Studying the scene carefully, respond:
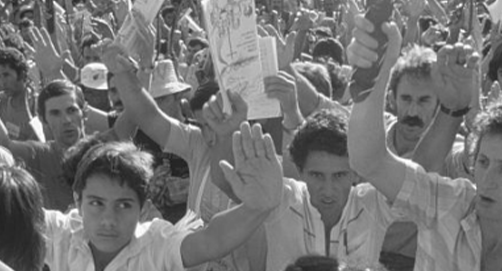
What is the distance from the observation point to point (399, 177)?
2.71m

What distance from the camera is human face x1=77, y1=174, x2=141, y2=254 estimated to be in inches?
115

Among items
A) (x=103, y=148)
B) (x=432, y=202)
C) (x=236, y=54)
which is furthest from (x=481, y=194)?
(x=103, y=148)

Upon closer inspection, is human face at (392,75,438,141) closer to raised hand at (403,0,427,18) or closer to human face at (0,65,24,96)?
human face at (0,65,24,96)

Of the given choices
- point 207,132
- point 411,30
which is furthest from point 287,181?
point 411,30

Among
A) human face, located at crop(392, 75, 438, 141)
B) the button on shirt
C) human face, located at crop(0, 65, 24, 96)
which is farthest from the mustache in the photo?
human face, located at crop(0, 65, 24, 96)

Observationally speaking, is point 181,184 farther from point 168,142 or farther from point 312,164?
point 312,164

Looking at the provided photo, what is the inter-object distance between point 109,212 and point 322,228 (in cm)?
67

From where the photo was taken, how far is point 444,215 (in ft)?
9.02

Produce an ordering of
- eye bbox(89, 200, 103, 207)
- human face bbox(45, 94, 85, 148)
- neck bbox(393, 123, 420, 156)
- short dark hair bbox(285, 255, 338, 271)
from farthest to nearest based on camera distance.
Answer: human face bbox(45, 94, 85, 148) → neck bbox(393, 123, 420, 156) → eye bbox(89, 200, 103, 207) → short dark hair bbox(285, 255, 338, 271)

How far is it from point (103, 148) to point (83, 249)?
1.04 ft

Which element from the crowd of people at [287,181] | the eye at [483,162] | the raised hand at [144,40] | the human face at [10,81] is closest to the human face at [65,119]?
the crowd of people at [287,181]

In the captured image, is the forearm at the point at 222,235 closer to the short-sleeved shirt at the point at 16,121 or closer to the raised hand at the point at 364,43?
the raised hand at the point at 364,43

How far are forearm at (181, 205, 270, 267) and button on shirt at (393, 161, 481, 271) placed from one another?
1.32ft

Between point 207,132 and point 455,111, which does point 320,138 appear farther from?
point 207,132
